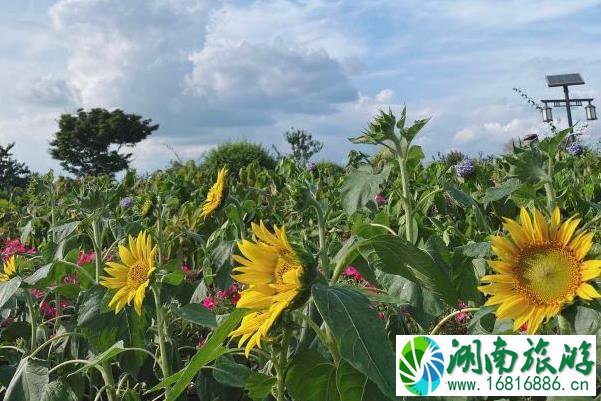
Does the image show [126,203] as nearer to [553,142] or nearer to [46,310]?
[46,310]

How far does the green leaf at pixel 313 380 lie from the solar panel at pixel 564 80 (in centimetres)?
2556

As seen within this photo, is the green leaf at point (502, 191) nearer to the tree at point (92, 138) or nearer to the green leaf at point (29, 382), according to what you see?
the green leaf at point (29, 382)

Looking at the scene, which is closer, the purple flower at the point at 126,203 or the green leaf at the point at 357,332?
the green leaf at the point at 357,332

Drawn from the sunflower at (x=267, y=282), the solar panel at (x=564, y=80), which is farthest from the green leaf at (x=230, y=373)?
the solar panel at (x=564, y=80)

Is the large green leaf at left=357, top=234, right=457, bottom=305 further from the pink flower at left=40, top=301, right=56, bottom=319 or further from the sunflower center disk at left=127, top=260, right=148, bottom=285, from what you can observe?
the pink flower at left=40, top=301, right=56, bottom=319

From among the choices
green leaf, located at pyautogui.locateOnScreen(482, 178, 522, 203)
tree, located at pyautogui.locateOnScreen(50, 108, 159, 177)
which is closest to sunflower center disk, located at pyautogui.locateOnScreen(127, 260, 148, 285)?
green leaf, located at pyautogui.locateOnScreen(482, 178, 522, 203)

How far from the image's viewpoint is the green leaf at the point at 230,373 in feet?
5.28

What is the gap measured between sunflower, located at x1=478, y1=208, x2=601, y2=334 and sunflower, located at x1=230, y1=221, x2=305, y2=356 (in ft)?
1.14

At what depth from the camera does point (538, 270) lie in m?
1.32

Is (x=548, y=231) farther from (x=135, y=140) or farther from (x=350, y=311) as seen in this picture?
(x=135, y=140)

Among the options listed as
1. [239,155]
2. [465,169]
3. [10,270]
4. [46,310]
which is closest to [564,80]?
[239,155]

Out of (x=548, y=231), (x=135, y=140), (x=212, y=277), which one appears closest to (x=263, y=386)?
(x=548, y=231)

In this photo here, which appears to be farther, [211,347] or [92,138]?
[92,138]

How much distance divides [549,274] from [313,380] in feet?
1.44
